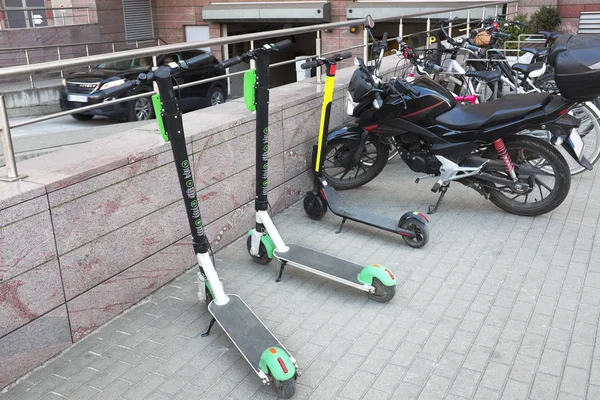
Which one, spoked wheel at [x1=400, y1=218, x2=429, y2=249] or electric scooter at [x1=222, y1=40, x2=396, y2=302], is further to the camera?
spoked wheel at [x1=400, y1=218, x2=429, y2=249]

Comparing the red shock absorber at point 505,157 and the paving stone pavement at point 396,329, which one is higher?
the red shock absorber at point 505,157

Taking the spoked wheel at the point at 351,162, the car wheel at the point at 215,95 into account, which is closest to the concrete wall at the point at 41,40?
the car wheel at the point at 215,95

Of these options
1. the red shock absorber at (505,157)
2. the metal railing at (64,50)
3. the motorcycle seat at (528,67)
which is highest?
the motorcycle seat at (528,67)

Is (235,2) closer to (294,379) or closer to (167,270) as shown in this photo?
(167,270)

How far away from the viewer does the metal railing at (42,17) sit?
18.4m

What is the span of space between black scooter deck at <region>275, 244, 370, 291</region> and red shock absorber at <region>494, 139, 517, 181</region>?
1.66 m

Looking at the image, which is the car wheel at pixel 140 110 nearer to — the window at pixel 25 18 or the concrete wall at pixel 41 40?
the concrete wall at pixel 41 40

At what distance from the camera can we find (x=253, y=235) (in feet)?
14.1

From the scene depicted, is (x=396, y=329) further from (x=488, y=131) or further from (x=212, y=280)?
(x=488, y=131)

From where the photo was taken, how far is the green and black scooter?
449 cm

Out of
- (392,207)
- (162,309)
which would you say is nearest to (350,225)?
(392,207)

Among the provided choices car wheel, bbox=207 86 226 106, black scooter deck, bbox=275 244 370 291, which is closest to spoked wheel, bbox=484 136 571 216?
black scooter deck, bbox=275 244 370 291

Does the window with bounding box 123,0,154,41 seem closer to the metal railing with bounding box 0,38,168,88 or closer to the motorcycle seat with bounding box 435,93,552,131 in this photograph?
the metal railing with bounding box 0,38,168,88

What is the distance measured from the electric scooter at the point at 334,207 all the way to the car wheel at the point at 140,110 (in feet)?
21.8
